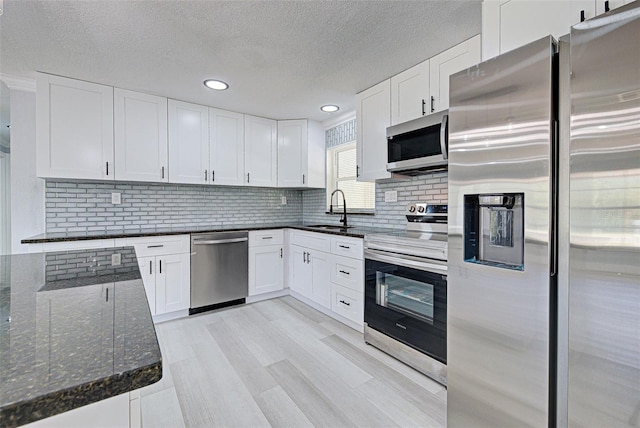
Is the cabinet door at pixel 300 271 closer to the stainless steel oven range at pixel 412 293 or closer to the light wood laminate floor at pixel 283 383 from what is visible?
the light wood laminate floor at pixel 283 383

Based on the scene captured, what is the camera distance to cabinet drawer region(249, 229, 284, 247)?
3.64m

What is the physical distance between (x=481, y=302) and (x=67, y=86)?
377 centimetres

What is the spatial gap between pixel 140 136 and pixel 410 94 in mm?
2759

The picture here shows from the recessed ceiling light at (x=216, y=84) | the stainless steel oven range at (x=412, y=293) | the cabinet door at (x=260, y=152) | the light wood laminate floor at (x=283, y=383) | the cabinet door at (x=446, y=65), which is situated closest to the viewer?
the light wood laminate floor at (x=283, y=383)

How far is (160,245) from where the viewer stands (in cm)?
307

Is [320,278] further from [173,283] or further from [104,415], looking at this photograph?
[104,415]

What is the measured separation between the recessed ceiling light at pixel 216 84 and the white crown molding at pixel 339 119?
1508 mm

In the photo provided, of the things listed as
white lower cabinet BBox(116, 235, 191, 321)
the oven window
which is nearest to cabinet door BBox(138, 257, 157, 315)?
white lower cabinet BBox(116, 235, 191, 321)

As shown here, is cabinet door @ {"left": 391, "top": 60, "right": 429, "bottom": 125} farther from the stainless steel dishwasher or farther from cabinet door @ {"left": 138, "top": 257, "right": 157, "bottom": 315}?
cabinet door @ {"left": 138, "top": 257, "right": 157, "bottom": 315}

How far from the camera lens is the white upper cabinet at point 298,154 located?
404 centimetres

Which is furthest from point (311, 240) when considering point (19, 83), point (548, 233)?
point (19, 83)

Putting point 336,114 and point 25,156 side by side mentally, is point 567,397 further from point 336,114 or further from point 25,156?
point 25,156

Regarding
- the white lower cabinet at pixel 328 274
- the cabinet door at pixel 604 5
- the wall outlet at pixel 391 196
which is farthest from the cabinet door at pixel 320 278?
the cabinet door at pixel 604 5

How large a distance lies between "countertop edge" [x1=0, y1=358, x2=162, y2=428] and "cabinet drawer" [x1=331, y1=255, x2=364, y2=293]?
2.32 meters
